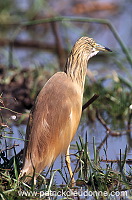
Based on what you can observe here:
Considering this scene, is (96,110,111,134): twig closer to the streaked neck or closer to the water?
the water

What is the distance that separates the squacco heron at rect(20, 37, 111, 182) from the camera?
4312 mm

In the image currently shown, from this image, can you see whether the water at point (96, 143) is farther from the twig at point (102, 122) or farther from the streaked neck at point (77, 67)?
the streaked neck at point (77, 67)

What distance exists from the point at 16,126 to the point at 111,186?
100.0 inches

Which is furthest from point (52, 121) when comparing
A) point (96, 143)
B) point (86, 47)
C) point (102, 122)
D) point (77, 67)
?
point (102, 122)

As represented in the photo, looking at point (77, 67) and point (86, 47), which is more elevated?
point (86, 47)

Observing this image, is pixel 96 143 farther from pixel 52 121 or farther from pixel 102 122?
pixel 52 121

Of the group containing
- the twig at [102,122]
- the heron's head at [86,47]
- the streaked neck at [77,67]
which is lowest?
the twig at [102,122]

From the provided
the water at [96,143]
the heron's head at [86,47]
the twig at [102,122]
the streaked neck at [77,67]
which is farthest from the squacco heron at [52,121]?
the twig at [102,122]

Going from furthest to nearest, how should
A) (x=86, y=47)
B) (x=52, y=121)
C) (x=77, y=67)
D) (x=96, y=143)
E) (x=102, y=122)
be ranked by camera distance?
(x=102, y=122) < (x=96, y=143) < (x=86, y=47) < (x=77, y=67) < (x=52, y=121)

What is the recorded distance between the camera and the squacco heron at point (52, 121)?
4.31m

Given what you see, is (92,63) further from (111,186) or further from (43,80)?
(111,186)

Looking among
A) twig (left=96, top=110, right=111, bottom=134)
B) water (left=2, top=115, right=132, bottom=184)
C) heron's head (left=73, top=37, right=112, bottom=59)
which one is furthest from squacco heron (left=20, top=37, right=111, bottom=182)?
twig (left=96, top=110, right=111, bottom=134)

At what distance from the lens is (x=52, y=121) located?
445cm

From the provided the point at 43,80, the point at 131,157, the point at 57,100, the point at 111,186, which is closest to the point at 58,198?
the point at 111,186
